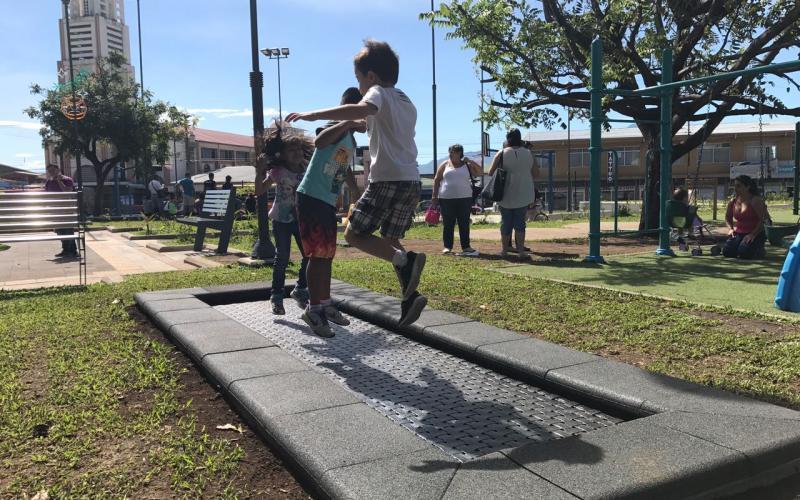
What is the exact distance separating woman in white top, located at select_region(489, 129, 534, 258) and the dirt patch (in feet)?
18.0

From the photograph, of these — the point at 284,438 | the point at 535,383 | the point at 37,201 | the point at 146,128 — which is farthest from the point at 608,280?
the point at 146,128

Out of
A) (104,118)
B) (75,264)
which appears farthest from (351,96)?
(104,118)

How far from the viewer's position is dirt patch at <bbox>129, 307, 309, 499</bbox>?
7.03ft

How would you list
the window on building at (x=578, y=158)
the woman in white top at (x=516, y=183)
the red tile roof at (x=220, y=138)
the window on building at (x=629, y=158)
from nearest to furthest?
the woman in white top at (x=516, y=183)
the window on building at (x=629, y=158)
the window on building at (x=578, y=158)
the red tile roof at (x=220, y=138)

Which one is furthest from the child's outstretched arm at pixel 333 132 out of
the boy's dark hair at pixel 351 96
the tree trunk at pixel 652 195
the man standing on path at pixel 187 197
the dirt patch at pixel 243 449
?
the man standing on path at pixel 187 197

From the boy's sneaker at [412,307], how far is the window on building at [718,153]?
50473 mm

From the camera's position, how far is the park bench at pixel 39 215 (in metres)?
6.59

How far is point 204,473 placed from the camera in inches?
89.0

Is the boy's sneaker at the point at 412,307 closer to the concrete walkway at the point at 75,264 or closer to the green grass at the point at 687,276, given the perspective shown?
the green grass at the point at 687,276

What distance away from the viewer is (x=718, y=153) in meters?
48.8

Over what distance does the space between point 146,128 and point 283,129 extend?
106ft

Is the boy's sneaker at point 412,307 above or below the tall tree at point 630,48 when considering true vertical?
below

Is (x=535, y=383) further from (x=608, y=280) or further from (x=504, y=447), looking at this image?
(x=608, y=280)

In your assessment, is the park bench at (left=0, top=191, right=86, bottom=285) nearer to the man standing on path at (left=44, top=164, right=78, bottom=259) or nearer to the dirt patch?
the man standing on path at (left=44, top=164, right=78, bottom=259)
